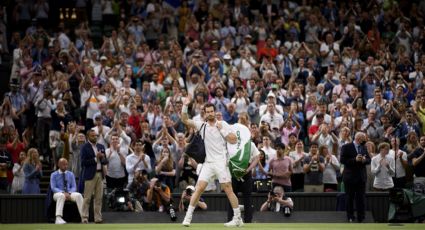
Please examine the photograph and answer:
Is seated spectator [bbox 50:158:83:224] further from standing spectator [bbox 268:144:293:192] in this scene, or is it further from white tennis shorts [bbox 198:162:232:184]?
white tennis shorts [bbox 198:162:232:184]

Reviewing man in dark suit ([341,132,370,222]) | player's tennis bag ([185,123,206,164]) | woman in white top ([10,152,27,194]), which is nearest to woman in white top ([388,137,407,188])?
man in dark suit ([341,132,370,222])

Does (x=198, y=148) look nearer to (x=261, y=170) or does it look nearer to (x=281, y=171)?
(x=281, y=171)

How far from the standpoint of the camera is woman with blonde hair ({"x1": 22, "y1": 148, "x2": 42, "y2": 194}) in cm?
2728

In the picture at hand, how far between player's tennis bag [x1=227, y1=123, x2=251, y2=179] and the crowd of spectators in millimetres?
4557

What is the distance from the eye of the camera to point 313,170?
27.8 meters

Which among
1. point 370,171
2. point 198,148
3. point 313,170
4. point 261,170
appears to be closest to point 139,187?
point 261,170

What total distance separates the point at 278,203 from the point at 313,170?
224 centimetres

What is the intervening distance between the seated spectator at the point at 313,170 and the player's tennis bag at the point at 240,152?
619 cm

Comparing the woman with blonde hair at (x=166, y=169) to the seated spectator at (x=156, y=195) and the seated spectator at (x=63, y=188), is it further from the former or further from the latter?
the seated spectator at (x=63, y=188)

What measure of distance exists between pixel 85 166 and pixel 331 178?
613cm

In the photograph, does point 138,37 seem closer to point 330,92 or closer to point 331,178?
point 330,92

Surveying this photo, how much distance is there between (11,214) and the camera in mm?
26500

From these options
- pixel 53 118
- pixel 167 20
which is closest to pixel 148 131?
pixel 53 118

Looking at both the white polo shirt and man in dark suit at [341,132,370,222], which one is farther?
man in dark suit at [341,132,370,222]
